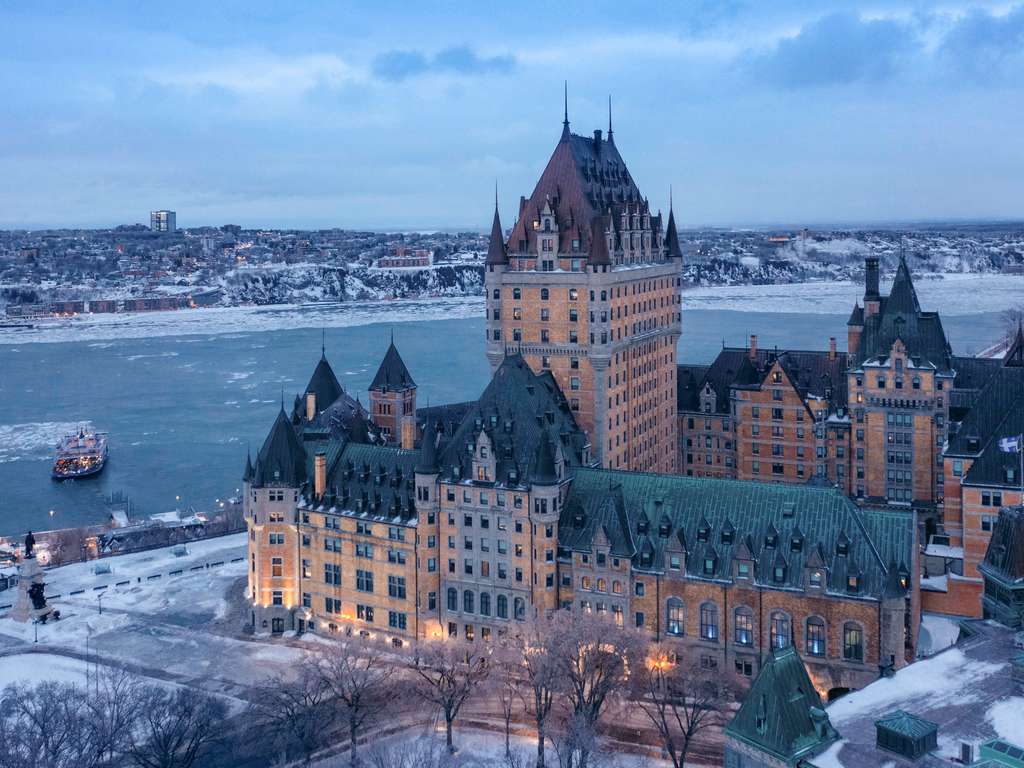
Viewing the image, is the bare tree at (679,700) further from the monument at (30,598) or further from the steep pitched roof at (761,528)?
the monument at (30,598)

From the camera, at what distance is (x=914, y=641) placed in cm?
6184

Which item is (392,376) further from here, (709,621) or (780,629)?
(780,629)

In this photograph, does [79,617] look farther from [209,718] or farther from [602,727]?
[602,727]

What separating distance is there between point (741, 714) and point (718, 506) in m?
22.7

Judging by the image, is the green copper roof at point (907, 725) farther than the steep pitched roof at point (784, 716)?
No

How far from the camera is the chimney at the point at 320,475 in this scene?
76.2m

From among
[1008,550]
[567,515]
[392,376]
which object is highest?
[392,376]

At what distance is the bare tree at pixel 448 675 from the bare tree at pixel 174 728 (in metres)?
10.7

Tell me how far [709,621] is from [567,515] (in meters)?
10.7

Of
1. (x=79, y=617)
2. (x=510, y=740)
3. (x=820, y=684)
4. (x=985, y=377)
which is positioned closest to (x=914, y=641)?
(x=820, y=684)

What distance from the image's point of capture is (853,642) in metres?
59.4

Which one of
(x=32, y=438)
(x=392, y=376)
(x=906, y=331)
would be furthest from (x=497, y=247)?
(x=32, y=438)

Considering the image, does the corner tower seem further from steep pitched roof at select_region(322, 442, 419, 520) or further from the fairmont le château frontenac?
steep pitched roof at select_region(322, 442, 419, 520)

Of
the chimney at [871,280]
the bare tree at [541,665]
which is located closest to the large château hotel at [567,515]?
the bare tree at [541,665]
